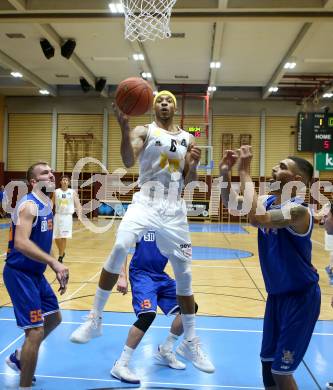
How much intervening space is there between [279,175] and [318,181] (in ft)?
64.9

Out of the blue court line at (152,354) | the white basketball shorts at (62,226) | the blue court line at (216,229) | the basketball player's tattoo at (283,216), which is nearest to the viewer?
the basketball player's tattoo at (283,216)

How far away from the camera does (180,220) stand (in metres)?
3.73

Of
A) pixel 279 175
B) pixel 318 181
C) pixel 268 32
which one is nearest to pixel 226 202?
pixel 279 175

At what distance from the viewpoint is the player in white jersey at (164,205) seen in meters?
3.54

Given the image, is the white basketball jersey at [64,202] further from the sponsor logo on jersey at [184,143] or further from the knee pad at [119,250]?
the knee pad at [119,250]

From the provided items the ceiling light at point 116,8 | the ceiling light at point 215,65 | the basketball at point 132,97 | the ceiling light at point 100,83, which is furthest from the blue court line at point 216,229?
the basketball at point 132,97

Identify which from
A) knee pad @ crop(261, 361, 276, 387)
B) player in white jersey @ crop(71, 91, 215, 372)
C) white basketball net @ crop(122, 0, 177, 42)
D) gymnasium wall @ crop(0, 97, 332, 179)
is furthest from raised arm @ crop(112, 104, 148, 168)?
gymnasium wall @ crop(0, 97, 332, 179)

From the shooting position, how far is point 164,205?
3.70 m

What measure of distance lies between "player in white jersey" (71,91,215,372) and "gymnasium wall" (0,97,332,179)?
18764 millimetres

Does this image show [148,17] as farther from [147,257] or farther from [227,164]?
[227,164]

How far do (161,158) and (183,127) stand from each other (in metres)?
17.3

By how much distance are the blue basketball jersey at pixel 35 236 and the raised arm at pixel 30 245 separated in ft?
0.25

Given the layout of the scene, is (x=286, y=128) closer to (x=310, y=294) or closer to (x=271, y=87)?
(x=271, y=87)

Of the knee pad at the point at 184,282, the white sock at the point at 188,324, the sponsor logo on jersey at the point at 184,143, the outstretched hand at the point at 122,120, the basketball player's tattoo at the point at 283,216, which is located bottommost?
the white sock at the point at 188,324
